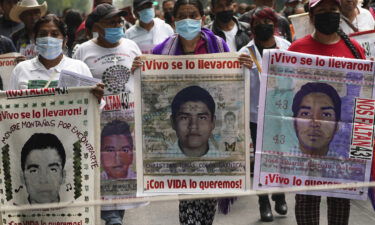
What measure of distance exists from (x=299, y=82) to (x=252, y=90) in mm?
1742

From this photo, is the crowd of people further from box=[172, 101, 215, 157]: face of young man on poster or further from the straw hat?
box=[172, 101, 215, 157]: face of young man on poster

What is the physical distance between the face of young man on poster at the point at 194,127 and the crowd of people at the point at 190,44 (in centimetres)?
37

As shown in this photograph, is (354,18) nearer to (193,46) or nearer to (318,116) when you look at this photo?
(193,46)

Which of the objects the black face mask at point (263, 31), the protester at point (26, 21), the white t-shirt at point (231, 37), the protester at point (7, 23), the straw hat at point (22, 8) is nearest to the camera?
the black face mask at point (263, 31)

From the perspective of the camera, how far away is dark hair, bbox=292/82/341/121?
513 centimetres

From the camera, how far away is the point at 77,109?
5.13m

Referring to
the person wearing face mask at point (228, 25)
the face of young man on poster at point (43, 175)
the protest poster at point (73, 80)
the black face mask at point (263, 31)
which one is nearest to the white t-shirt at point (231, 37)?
the person wearing face mask at point (228, 25)

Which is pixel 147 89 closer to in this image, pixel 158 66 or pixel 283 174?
pixel 158 66

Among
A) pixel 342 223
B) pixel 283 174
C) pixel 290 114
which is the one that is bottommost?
pixel 342 223

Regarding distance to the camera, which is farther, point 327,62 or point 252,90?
point 252,90

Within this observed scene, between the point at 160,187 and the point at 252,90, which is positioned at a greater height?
the point at 252,90

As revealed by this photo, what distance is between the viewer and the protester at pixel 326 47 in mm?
5340

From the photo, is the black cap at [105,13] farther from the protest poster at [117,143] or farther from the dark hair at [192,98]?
the dark hair at [192,98]

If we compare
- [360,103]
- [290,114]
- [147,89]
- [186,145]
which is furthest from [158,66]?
[360,103]
